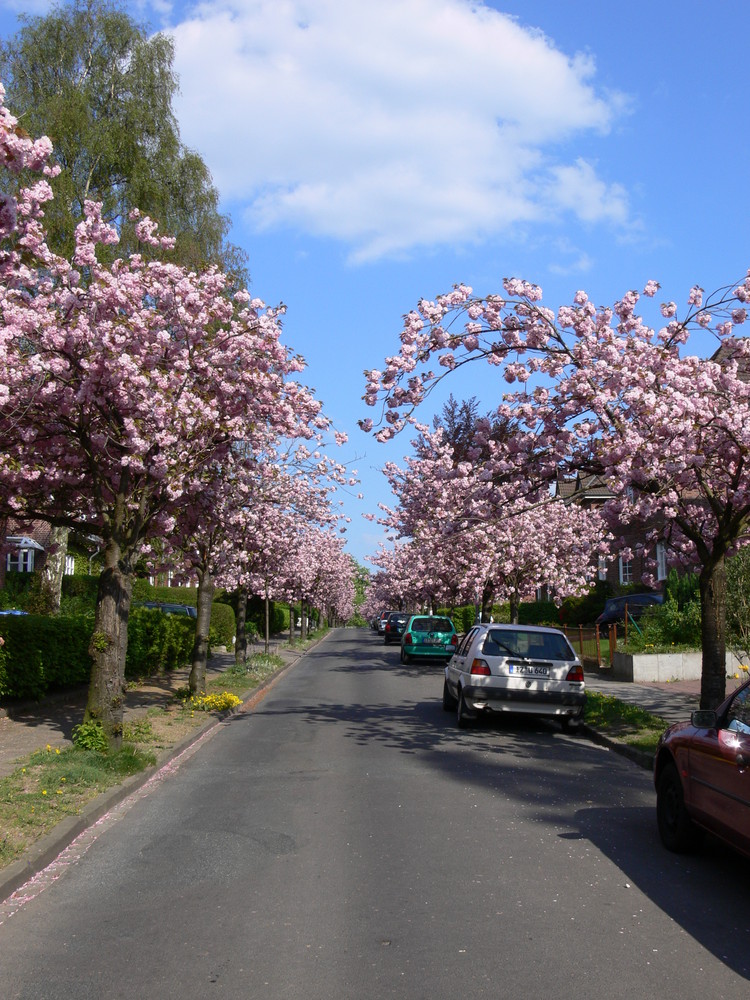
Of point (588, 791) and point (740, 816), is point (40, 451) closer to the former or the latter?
point (588, 791)

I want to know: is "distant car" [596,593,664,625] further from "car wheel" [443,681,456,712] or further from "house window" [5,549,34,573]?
"house window" [5,549,34,573]

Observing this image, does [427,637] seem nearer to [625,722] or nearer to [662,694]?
[662,694]

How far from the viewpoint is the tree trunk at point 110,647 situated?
11406 mm

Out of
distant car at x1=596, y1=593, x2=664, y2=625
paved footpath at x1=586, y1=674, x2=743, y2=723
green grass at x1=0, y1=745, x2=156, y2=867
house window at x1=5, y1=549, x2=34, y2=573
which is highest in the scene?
house window at x1=5, y1=549, x2=34, y2=573

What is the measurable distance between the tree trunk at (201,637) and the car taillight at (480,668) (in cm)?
599

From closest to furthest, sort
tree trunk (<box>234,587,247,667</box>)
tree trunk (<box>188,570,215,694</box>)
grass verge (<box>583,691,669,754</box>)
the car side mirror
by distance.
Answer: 1. the car side mirror
2. grass verge (<box>583,691,669,754</box>)
3. tree trunk (<box>188,570,215,694</box>)
4. tree trunk (<box>234,587,247,667</box>)

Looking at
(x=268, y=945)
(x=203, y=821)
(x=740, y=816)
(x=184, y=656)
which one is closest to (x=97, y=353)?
(x=203, y=821)

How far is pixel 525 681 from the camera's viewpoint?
14375 millimetres

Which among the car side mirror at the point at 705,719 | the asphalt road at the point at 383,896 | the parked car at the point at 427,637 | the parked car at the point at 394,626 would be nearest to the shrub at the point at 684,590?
the parked car at the point at 427,637

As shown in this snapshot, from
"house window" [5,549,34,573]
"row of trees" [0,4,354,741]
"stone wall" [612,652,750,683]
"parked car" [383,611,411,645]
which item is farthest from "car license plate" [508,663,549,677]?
"parked car" [383,611,411,645]

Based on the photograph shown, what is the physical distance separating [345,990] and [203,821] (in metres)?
4.13

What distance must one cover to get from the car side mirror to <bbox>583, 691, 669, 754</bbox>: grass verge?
210 inches

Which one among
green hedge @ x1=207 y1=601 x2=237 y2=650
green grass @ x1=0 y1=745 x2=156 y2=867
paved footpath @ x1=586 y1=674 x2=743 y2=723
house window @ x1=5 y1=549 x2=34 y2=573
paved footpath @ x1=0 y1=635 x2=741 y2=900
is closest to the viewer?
paved footpath @ x1=0 y1=635 x2=741 y2=900

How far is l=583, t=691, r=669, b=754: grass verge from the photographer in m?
12.8
